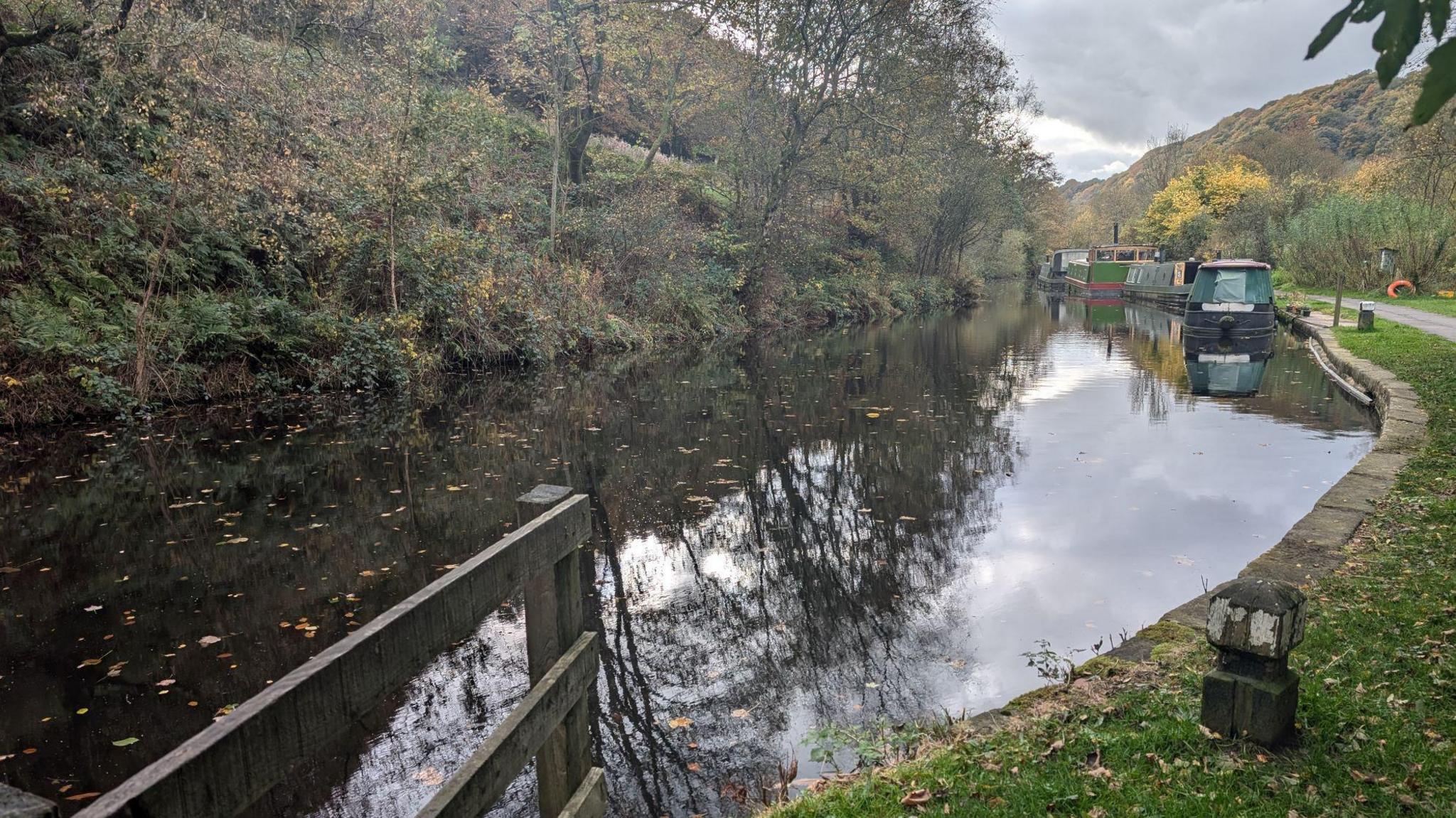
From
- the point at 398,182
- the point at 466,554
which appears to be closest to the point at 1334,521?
the point at 466,554

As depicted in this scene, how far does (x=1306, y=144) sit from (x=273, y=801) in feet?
254

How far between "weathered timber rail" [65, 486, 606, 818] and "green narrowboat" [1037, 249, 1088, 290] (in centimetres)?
6149

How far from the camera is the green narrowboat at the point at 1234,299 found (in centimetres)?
2119

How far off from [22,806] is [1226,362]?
2200 cm

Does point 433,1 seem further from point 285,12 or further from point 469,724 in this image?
point 469,724

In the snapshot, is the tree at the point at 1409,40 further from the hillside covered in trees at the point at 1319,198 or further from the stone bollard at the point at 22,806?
the stone bollard at the point at 22,806

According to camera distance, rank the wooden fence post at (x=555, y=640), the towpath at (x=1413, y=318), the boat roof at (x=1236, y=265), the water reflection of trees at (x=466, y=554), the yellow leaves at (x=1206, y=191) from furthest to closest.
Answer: the yellow leaves at (x=1206, y=191) < the boat roof at (x=1236, y=265) < the towpath at (x=1413, y=318) < the water reflection of trees at (x=466, y=554) < the wooden fence post at (x=555, y=640)

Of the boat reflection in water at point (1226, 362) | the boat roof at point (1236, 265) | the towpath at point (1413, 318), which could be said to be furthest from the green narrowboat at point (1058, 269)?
the boat reflection in water at point (1226, 362)

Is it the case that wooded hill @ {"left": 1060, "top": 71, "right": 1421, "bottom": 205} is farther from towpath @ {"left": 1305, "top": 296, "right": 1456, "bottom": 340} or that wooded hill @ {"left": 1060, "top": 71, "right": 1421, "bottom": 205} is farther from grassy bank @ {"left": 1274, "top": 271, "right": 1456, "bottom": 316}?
towpath @ {"left": 1305, "top": 296, "right": 1456, "bottom": 340}

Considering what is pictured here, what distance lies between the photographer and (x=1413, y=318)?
21906mm

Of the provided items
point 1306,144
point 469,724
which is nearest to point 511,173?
point 469,724

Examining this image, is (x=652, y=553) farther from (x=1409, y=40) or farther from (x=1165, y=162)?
(x=1165, y=162)

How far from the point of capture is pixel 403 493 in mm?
8414

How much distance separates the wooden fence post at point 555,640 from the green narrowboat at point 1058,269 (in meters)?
61.4
